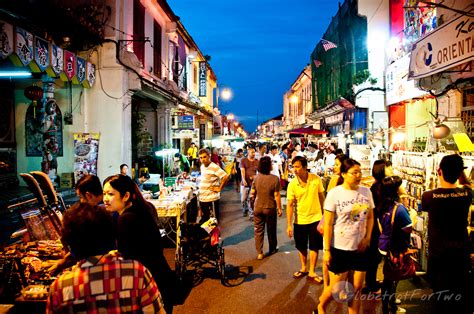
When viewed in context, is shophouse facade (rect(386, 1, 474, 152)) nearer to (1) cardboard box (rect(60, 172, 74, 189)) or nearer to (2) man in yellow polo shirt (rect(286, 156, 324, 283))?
(2) man in yellow polo shirt (rect(286, 156, 324, 283))

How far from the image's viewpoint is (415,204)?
679cm

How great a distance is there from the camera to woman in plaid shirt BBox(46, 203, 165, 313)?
2.07 meters

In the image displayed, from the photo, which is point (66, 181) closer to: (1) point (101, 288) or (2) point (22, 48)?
(2) point (22, 48)

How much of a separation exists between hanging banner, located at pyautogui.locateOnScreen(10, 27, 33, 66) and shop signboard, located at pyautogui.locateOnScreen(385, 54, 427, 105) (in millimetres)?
9823

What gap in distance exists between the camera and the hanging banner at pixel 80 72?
33.0 ft

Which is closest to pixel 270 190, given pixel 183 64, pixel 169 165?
pixel 169 165

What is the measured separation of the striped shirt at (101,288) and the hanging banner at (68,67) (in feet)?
27.2

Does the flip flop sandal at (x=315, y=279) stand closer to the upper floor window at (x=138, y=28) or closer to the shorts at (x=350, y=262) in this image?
the shorts at (x=350, y=262)

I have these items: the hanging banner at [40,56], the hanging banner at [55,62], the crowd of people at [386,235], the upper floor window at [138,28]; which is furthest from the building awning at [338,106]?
the crowd of people at [386,235]

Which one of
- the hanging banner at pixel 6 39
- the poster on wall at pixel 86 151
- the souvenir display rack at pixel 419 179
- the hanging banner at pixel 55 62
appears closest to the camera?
the souvenir display rack at pixel 419 179

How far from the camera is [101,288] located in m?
2.10

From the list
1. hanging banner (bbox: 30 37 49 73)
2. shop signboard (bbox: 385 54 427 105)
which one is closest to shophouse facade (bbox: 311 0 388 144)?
shop signboard (bbox: 385 54 427 105)

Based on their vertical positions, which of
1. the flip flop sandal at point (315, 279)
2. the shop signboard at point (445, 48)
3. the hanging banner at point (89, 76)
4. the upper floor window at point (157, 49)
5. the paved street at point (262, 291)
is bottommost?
the paved street at point (262, 291)

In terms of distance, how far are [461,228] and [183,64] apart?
2185 cm
